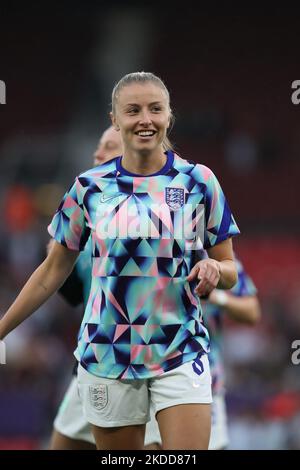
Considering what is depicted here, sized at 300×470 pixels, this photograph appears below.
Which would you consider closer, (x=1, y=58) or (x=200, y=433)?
(x=200, y=433)

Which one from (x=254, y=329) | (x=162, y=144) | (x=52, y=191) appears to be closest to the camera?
(x=162, y=144)

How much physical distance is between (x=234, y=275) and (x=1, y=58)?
19.4 meters

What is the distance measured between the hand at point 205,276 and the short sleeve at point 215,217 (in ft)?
0.95

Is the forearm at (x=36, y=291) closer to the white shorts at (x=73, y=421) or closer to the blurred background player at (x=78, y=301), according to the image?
the blurred background player at (x=78, y=301)

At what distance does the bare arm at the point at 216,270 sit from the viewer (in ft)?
12.2

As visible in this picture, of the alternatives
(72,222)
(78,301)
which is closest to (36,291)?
(72,222)

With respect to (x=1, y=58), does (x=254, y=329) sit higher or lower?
lower

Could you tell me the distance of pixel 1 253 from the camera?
15219 millimetres

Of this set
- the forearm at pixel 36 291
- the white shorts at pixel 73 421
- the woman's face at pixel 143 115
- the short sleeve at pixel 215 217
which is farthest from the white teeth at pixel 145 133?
the white shorts at pixel 73 421

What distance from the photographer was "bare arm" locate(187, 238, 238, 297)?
373 centimetres

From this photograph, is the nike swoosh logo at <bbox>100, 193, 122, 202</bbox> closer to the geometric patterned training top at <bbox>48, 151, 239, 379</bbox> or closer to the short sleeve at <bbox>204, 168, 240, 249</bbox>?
the geometric patterned training top at <bbox>48, 151, 239, 379</bbox>

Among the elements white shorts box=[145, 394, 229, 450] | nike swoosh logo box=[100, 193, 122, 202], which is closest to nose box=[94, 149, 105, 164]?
nike swoosh logo box=[100, 193, 122, 202]
